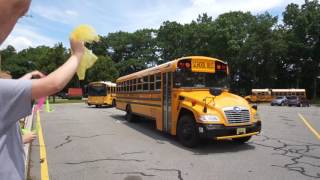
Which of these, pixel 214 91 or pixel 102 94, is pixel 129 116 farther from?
pixel 102 94

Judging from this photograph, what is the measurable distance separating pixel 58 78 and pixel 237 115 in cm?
825

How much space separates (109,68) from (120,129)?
56792mm

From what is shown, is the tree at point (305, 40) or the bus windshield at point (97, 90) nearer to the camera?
the bus windshield at point (97, 90)

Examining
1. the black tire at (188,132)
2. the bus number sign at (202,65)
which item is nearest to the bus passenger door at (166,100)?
the bus number sign at (202,65)

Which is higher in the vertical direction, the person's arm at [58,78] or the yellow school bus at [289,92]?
the person's arm at [58,78]

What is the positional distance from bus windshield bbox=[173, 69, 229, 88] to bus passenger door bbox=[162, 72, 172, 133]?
424mm

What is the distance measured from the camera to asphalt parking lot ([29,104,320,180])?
729cm

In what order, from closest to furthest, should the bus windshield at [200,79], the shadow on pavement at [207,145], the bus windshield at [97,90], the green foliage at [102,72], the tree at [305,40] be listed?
the shadow on pavement at [207,145] < the bus windshield at [200,79] < the bus windshield at [97,90] < the tree at [305,40] < the green foliage at [102,72]

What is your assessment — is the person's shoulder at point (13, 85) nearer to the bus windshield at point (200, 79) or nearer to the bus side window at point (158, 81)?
the bus windshield at point (200, 79)

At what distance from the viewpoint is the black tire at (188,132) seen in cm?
991

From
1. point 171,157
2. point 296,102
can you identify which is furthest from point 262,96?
point 171,157

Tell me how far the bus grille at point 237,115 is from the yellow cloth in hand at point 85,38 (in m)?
7.81

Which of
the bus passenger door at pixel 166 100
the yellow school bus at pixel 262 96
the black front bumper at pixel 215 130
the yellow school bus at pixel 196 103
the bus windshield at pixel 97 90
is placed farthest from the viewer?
the yellow school bus at pixel 262 96

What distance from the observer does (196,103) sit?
33.5 ft
